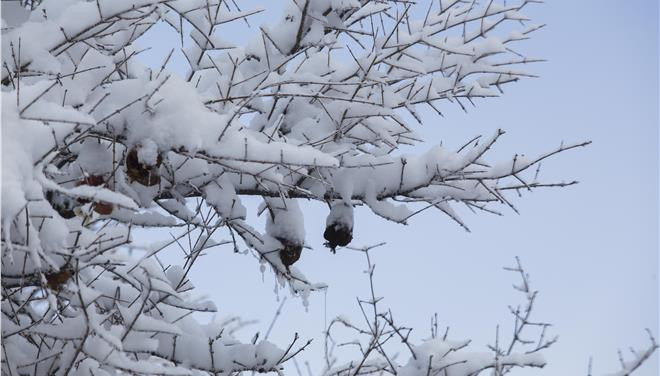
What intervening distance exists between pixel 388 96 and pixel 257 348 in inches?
49.8

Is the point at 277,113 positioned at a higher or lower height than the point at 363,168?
higher

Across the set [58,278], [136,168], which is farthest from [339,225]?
[58,278]

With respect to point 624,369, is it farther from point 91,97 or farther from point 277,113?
point 91,97

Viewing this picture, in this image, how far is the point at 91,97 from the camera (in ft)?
9.18

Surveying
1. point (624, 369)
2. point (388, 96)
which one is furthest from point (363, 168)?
point (624, 369)

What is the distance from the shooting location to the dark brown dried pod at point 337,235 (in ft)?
10.9

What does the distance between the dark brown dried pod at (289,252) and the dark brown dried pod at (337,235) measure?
185 mm

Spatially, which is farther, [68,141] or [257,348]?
[257,348]

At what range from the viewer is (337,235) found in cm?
334

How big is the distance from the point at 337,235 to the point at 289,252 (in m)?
0.30

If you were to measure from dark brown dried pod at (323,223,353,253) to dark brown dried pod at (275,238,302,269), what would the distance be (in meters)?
0.19

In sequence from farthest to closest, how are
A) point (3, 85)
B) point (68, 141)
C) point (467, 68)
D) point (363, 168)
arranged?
1. point (467, 68)
2. point (363, 168)
3. point (3, 85)
4. point (68, 141)

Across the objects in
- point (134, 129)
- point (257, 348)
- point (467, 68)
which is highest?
point (467, 68)

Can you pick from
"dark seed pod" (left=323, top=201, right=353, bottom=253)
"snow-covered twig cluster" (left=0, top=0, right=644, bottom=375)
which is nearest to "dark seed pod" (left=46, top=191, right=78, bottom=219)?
"snow-covered twig cluster" (left=0, top=0, right=644, bottom=375)
